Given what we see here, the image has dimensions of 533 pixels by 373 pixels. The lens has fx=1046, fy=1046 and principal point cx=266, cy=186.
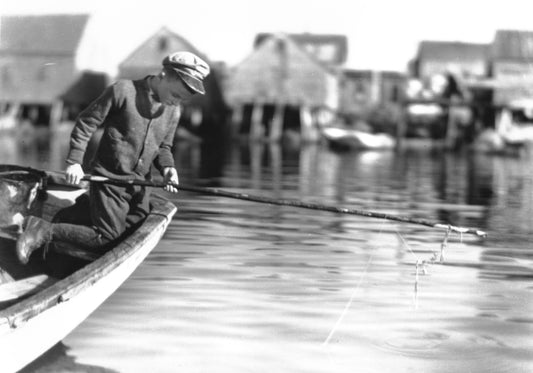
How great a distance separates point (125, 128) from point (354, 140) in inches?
2206

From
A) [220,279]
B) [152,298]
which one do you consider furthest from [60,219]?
[220,279]

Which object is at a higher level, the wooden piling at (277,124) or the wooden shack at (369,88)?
the wooden shack at (369,88)

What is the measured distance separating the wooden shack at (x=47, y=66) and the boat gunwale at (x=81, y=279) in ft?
180

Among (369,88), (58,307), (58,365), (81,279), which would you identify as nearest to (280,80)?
(369,88)

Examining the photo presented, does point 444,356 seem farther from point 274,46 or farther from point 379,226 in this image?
point 274,46

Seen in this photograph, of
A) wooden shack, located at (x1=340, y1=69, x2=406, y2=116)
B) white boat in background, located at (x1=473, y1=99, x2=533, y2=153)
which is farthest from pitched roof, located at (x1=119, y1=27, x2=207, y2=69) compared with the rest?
wooden shack, located at (x1=340, y1=69, x2=406, y2=116)

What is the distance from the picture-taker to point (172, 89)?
7.98 meters

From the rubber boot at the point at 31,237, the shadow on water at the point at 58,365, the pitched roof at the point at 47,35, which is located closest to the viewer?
the shadow on water at the point at 58,365

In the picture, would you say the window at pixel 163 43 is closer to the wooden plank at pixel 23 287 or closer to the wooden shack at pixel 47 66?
the wooden shack at pixel 47 66

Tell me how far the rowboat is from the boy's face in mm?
1128

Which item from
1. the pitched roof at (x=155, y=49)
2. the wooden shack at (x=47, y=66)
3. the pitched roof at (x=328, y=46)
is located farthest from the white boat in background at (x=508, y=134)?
the wooden shack at (x=47, y=66)

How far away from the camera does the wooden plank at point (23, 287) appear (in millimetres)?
7697

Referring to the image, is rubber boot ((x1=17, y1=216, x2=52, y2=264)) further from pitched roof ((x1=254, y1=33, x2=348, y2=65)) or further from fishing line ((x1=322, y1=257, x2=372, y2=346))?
pitched roof ((x1=254, y1=33, x2=348, y2=65))

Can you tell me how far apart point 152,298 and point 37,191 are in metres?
1.39
